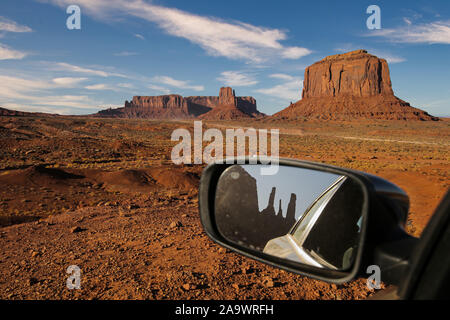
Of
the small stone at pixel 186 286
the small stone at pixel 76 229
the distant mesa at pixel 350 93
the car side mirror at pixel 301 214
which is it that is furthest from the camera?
the distant mesa at pixel 350 93

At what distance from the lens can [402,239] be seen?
113 centimetres

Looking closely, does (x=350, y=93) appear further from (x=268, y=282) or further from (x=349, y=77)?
(x=268, y=282)

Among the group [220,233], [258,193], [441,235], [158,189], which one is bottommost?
[158,189]

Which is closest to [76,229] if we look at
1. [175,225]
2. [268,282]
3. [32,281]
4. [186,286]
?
[175,225]

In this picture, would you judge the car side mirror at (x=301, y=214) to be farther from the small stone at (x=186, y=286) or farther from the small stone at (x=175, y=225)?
the small stone at (x=175, y=225)

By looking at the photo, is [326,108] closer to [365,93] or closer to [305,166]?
[365,93]

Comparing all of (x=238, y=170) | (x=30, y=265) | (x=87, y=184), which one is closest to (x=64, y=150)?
(x=87, y=184)

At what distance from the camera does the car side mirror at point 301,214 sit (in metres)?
1.27

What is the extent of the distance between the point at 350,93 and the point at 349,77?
23.4 ft

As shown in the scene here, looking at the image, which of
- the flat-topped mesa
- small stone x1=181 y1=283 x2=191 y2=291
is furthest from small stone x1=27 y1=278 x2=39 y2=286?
the flat-topped mesa

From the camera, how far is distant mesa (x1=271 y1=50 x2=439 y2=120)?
105m

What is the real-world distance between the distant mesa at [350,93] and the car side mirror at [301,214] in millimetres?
108701

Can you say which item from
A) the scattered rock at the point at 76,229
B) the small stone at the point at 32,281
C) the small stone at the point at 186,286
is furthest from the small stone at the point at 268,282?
the scattered rock at the point at 76,229

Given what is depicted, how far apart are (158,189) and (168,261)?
8.65 metres
